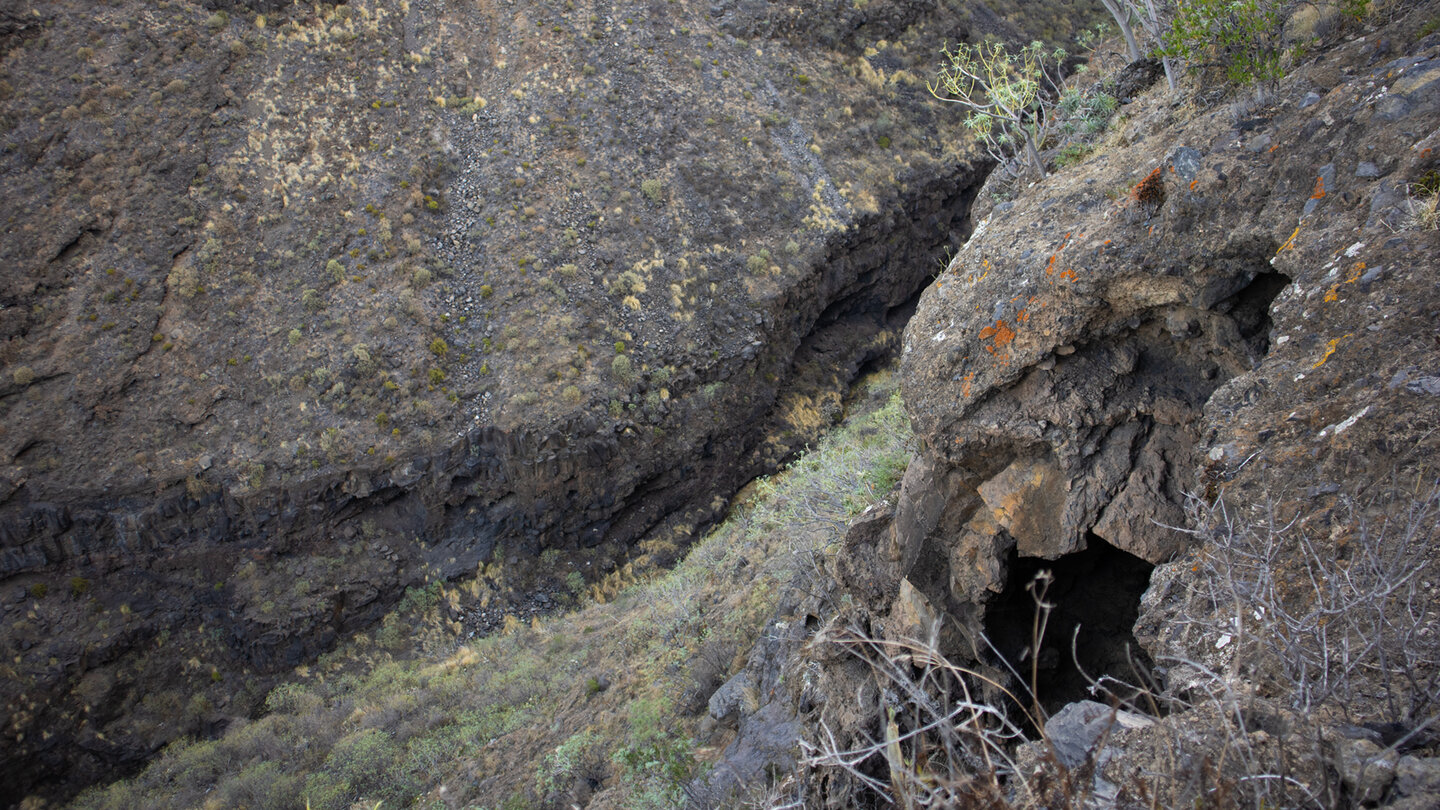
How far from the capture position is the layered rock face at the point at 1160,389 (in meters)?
2.73

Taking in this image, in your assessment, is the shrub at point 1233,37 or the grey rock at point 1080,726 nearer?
the grey rock at point 1080,726

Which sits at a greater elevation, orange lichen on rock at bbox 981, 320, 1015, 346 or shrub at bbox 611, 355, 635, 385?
orange lichen on rock at bbox 981, 320, 1015, 346

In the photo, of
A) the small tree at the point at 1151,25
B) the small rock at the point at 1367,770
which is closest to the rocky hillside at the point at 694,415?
the small rock at the point at 1367,770

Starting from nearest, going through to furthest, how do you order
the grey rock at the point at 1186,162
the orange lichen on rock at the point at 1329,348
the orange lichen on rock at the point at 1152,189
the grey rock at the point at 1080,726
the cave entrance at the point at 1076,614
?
the grey rock at the point at 1080,726 → the orange lichen on rock at the point at 1329,348 → the grey rock at the point at 1186,162 → the orange lichen on rock at the point at 1152,189 → the cave entrance at the point at 1076,614

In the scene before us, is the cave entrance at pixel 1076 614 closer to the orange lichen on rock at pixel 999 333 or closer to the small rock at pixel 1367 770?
the orange lichen on rock at pixel 999 333

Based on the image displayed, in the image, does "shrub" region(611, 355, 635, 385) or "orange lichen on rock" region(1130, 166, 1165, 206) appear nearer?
"orange lichen on rock" region(1130, 166, 1165, 206)

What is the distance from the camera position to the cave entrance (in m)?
5.02

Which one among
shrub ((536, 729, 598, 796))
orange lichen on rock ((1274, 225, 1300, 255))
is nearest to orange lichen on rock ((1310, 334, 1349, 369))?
orange lichen on rock ((1274, 225, 1300, 255))

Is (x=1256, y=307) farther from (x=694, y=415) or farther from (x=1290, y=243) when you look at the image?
(x=694, y=415)

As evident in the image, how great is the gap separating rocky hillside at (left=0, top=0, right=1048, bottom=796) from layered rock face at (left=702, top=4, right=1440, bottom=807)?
34.9 ft

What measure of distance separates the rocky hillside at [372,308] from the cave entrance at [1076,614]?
11.0 meters

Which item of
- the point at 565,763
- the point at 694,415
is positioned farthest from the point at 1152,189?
the point at 694,415

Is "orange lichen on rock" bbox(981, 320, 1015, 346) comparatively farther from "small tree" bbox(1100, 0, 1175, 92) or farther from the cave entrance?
"small tree" bbox(1100, 0, 1175, 92)

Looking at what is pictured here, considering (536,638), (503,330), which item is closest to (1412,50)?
(536,638)
